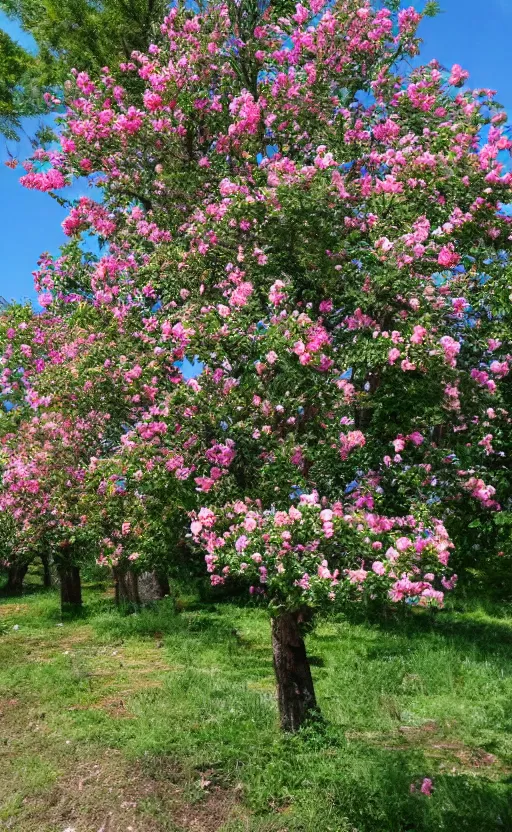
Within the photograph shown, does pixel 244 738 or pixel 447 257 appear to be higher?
pixel 447 257

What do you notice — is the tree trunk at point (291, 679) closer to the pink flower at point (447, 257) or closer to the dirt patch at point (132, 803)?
the dirt patch at point (132, 803)

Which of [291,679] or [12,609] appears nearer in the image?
[291,679]

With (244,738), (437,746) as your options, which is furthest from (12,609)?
(437,746)

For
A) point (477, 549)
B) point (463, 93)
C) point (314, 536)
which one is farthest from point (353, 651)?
point (463, 93)

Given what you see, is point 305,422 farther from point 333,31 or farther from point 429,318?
point 333,31

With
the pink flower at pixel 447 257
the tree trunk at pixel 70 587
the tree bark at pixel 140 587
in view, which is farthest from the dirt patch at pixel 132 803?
the tree trunk at pixel 70 587

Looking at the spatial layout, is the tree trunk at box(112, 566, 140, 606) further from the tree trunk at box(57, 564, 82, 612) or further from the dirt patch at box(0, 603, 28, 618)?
the dirt patch at box(0, 603, 28, 618)

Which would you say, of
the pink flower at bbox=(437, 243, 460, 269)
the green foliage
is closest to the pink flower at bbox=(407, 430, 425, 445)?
the pink flower at bbox=(437, 243, 460, 269)

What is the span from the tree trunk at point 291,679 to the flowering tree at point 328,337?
0.03m

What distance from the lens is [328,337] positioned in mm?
6539

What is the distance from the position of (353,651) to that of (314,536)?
373 inches

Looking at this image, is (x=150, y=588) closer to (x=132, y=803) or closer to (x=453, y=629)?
(x=453, y=629)

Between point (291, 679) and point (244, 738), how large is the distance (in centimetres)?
97

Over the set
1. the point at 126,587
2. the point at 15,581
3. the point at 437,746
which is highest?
the point at 15,581
